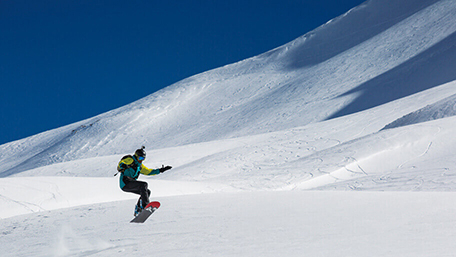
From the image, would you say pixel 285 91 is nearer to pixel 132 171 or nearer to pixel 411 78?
pixel 411 78

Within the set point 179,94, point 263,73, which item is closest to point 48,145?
point 179,94

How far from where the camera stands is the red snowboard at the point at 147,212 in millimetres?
A: 5254

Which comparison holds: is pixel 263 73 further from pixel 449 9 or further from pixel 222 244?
pixel 222 244

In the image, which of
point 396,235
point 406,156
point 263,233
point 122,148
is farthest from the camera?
point 122,148

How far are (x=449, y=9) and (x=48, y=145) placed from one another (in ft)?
102

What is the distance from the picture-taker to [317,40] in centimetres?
4634

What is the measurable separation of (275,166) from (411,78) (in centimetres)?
2002

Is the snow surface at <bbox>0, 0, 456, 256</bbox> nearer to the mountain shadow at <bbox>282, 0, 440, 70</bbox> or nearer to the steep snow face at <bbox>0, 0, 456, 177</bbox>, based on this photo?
the steep snow face at <bbox>0, 0, 456, 177</bbox>

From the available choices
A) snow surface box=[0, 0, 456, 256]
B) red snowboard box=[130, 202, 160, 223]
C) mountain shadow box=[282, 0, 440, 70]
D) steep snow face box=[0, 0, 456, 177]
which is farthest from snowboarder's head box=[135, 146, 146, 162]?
mountain shadow box=[282, 0, 440, 70]

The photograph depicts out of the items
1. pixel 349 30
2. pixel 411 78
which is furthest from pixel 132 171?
pixel 349 30

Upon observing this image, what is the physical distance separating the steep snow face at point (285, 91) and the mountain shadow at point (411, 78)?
0.06m

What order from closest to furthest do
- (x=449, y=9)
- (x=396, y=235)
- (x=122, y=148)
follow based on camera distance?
(x=396, y=235) < (x=122, y=148) < (x=449, y=9)

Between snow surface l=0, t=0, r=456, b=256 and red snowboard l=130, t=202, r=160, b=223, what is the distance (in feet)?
0.52

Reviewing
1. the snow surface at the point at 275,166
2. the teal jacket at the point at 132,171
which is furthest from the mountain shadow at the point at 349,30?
the teal jacket at the point at 132,171
